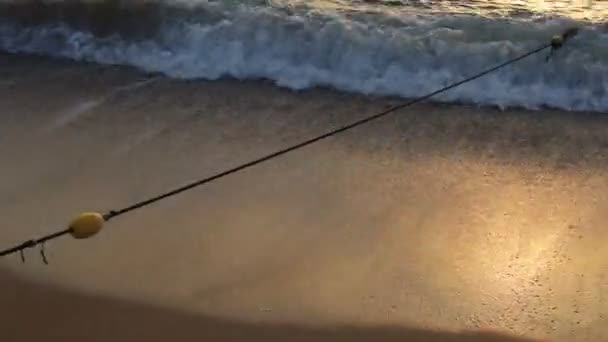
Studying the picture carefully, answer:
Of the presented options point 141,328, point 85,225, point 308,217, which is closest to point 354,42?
point 308,217

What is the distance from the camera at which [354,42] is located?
4.73 metres

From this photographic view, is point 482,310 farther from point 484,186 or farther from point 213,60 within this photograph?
point 213,60

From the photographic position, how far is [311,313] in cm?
252

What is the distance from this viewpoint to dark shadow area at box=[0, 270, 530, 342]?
243cm

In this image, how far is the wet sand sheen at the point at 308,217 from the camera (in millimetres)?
2539

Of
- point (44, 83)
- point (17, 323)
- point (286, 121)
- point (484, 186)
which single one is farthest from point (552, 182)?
point (44, 83)

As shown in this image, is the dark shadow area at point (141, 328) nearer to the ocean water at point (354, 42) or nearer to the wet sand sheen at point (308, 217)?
the wet sand sheen at point (308, 217)

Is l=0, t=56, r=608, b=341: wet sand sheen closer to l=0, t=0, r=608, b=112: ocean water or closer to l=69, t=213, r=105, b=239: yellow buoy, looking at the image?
l=0, t=0, r=608, b=112: ocean water

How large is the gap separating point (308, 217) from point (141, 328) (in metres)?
0.81

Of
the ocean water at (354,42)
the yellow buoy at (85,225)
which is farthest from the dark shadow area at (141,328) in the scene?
the ocean water at (354,42)

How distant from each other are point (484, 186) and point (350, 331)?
1080mm

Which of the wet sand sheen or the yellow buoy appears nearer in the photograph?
the yellow buoy

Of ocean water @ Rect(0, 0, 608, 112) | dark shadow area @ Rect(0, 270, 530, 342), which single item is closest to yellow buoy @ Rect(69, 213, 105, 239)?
dark shadow area @ Rect(0, 270, 530, 342)

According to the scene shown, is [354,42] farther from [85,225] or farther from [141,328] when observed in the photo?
[85,225]
